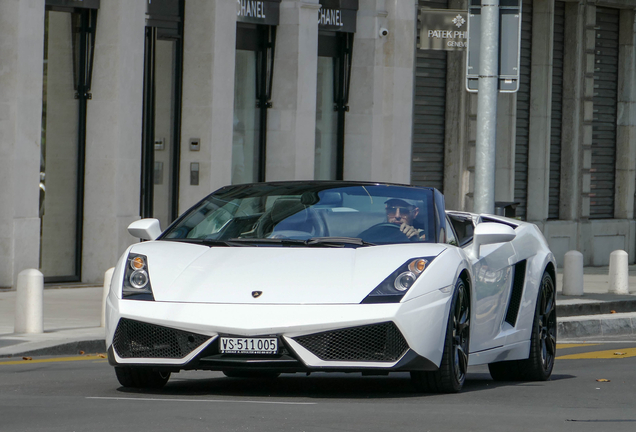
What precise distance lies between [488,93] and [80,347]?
5505 mm

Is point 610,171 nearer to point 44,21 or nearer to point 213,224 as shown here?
point 44,21

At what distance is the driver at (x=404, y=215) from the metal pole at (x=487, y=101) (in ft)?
20.1

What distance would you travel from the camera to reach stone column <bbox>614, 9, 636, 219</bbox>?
86.8 feet

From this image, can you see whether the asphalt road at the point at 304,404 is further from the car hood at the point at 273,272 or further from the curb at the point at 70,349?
the curb at the point at 70,349

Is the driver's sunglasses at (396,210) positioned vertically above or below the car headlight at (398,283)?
above

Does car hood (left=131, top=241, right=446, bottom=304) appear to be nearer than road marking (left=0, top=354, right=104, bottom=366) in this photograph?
Yes

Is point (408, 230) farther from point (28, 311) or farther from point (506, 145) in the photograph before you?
point (506, 145)

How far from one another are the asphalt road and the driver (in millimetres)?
857

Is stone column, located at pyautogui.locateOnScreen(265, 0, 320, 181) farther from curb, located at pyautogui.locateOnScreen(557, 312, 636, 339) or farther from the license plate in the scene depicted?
the license plate

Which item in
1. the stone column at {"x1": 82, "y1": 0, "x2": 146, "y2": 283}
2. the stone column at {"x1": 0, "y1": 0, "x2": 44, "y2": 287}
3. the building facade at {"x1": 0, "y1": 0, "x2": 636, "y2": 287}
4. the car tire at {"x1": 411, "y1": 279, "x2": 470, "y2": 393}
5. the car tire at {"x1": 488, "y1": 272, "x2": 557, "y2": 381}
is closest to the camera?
the car tire at {"x1": 411, "y1": 279, "x2": 470, "y2": 393}

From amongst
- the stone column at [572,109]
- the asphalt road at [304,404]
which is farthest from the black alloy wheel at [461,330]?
the stone column at [572,109]

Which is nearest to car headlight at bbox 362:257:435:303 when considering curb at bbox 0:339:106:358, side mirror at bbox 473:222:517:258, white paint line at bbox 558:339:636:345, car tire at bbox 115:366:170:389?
side mirror at bbox 473:222:517:258

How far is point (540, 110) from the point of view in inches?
974

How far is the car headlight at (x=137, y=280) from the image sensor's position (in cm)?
664
